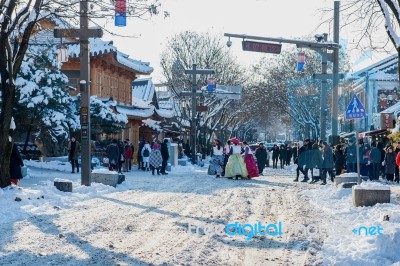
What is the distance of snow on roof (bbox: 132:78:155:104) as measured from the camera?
182ft

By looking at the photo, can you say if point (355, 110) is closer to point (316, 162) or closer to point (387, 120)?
point (316, 162)

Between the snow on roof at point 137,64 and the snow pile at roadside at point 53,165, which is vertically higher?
the snow on roof at point 137,64

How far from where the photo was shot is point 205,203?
15.6 m

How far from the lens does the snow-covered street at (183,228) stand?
27.8 ft

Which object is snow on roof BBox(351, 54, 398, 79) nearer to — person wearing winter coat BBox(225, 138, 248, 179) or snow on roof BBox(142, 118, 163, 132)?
snow on roof BBox(142, 118, 163, 132)

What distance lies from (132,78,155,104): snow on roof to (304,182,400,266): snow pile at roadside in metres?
40.5

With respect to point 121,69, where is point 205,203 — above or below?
below

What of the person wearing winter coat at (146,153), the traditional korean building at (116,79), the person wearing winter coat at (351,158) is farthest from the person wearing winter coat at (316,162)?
the traditional korean building at (116,79)

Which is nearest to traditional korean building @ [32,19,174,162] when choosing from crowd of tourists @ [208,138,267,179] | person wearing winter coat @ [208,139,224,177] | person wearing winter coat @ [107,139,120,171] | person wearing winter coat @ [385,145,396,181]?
person wearing winter coat @ [107,139,120,171]

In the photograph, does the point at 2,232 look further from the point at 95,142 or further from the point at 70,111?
the point at 95,142

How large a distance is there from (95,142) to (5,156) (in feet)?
66.6

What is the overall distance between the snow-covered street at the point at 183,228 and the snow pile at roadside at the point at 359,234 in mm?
14

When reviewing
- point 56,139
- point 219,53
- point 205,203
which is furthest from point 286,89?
point 205,203

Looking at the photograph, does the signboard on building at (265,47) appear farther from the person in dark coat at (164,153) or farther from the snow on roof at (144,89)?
the snow on roof at (144,89)
